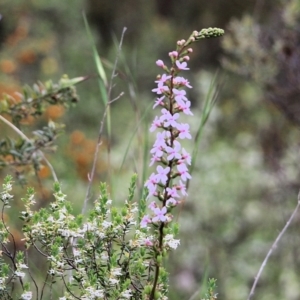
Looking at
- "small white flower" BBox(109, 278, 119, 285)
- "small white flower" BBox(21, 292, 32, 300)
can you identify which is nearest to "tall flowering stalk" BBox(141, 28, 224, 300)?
"small white flower" BBox(109, 278, 119, 285)

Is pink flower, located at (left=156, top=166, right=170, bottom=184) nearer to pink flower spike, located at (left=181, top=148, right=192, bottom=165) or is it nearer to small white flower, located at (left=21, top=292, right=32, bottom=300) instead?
pink flower spike, located at (left=181, top=148, right=192, bottom=165)

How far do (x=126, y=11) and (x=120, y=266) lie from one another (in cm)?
1232

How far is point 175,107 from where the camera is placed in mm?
1621

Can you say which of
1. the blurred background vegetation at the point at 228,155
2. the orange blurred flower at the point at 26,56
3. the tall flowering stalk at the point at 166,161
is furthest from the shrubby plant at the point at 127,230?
the orange blurred flower at the point at 26,56

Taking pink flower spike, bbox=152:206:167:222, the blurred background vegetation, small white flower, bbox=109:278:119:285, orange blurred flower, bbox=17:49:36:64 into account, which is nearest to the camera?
pink flower spike, bbox=152:206:167:222

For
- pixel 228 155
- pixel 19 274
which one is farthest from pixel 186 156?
pixel 228 155

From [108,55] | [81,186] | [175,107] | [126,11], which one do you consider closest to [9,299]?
[175,107]

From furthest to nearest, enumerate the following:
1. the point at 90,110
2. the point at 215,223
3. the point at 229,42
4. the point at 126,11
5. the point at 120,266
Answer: the point at 126,11 < the point at 90,110 < the point at 215,223 < the point at 229,42 < the point at 120,266

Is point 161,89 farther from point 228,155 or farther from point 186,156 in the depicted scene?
point 228,155

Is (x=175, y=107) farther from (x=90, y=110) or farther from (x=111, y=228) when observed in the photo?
(x=90, y=110)

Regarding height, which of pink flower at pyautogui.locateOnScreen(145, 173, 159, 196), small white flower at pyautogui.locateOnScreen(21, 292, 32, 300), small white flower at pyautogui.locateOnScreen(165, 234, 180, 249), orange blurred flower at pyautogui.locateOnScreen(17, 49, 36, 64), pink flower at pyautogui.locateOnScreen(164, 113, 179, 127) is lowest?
small white flower at pyautogui.locateOnScreen(21, 292, 32, 300)

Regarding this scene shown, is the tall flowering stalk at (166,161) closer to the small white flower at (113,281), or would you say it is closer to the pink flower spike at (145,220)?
the pink flower spike at (145,220)

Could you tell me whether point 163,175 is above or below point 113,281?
above

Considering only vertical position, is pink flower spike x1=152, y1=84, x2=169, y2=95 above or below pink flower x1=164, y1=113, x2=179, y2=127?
above
